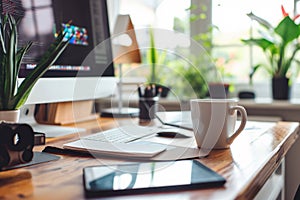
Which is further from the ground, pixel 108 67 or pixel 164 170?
pixel 108 67

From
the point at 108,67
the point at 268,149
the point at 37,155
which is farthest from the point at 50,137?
the point at 268,149

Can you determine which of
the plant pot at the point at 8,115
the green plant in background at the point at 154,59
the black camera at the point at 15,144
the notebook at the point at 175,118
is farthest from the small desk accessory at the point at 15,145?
the green plant in background at the point at 154,59

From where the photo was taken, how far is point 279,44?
1.53 m

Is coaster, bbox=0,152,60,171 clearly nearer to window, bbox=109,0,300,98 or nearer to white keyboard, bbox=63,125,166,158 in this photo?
white keyboard, bbox=63,125,166,158

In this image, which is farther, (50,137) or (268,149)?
(50,137)

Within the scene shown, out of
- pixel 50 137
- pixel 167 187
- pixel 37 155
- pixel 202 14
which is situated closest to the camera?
pixel 167 187

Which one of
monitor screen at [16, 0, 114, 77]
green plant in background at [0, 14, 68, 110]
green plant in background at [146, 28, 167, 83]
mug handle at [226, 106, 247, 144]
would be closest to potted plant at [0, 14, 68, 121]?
green plant in background at [0, 14, 68, 110]

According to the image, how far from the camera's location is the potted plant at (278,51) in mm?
1482

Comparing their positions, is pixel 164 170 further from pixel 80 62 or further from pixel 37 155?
pixel 80 62

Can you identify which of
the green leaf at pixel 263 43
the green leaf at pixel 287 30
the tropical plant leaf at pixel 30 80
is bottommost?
the tropical plant leaf at pixel 30 80

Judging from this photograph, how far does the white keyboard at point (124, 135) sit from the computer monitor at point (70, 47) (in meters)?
0.19

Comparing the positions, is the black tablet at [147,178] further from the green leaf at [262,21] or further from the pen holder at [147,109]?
the green leaf at [262,21]

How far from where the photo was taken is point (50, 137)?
0.89 metres

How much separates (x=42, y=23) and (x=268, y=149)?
67 centimetres
